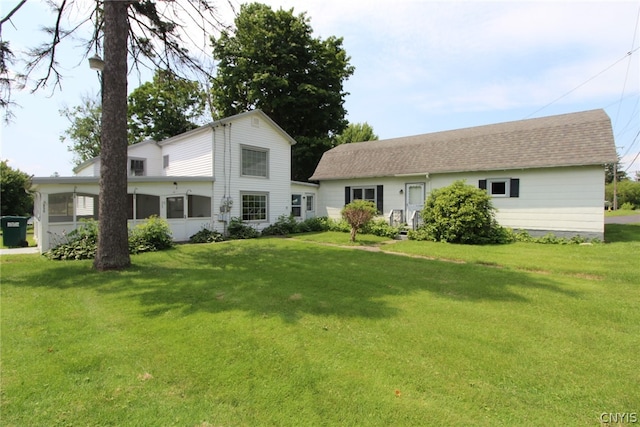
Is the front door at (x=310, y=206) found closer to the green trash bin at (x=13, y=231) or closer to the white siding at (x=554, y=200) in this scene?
the white siding at (x=554, y=200)

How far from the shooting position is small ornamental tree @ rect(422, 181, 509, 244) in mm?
12312

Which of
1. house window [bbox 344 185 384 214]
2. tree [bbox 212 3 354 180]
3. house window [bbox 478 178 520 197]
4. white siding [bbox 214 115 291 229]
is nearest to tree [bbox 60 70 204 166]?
tree [bbox 212 3 354 180]

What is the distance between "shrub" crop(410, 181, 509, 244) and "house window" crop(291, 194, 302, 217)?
324 inches

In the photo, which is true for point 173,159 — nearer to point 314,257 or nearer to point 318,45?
point 314,257

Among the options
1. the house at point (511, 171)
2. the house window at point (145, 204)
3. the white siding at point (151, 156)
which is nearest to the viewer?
the house at point (511, 171)

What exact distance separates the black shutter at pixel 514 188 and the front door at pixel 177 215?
14.8m

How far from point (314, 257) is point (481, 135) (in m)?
11.6

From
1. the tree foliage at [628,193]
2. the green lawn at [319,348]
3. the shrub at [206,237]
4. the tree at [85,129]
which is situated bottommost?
the green lawn at [319,348]

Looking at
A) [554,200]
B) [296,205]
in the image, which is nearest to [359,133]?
[296,205]

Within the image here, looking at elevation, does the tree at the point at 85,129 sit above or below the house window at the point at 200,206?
above

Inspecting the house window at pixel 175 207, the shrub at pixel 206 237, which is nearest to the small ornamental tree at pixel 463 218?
the shrub at pixel 206 237

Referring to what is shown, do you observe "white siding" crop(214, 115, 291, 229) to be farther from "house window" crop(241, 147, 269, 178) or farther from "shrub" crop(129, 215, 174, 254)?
"shrub" crop(129, 215, 174, 254)

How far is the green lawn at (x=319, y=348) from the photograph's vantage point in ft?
8.33

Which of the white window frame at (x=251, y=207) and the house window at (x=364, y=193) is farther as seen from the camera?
the house window at (x=364, y=193)
